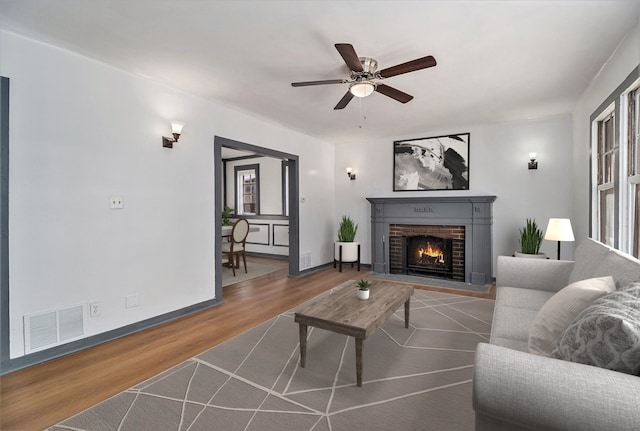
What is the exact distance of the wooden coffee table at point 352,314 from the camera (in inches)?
78.9

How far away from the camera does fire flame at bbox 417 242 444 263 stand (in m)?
5.25

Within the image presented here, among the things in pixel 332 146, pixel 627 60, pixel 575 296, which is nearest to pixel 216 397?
pixel 575 296

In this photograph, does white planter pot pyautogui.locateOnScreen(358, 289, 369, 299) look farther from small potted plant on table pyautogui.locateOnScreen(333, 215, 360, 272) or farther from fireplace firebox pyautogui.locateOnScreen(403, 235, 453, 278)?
fireplace firebox pyautogui.locateOnScreen(403, 235, 453, 278)

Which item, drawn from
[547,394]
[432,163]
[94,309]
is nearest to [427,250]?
[432,163]

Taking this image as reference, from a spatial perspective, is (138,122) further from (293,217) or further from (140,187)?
(293,217)

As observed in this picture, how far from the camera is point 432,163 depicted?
5164mm

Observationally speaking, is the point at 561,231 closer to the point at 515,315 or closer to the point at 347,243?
the point at 515,315

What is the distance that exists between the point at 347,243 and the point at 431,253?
1.47 m

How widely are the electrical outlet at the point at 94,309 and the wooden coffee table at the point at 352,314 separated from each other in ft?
5.94

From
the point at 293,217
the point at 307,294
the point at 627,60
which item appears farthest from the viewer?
the point at 293,217

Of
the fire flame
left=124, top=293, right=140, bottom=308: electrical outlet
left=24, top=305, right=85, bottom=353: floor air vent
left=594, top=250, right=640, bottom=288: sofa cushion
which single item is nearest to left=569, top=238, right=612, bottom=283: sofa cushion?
left=594, top=250, right=640, bottom=288: sofa cushion

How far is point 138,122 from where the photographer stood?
2.95 metres

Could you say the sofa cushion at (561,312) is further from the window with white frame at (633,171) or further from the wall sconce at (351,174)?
the wall sconce at (351,174)

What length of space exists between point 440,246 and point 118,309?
4.63 meters
